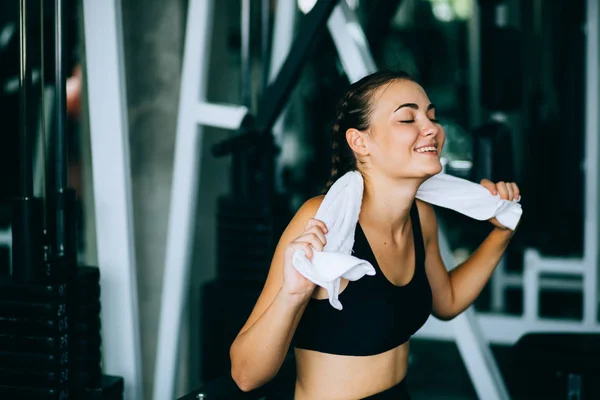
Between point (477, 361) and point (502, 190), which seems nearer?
point (502, 190)

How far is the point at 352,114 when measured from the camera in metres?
1.48

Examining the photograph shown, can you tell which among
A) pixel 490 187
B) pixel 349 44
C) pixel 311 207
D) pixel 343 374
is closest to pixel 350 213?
pixel 311 207

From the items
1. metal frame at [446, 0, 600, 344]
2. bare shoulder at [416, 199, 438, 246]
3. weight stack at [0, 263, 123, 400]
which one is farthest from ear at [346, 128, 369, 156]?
metal frame at [446, 0, 600, 344]

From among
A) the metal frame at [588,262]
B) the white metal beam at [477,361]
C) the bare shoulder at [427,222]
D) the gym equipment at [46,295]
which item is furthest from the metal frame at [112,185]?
the metal frame at [588,262]

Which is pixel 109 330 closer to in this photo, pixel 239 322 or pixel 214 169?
pixel 239 322

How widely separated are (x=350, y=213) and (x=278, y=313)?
236 millimetres

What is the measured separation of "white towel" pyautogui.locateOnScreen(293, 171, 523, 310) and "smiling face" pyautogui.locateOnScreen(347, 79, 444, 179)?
0.21ft

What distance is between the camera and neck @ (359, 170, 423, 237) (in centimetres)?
145

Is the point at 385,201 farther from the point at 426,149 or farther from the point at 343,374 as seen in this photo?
the point at 343,374

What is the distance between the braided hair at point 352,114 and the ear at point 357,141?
0.5 inches

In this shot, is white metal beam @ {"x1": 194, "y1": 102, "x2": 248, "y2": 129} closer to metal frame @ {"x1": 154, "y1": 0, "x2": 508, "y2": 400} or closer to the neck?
metal frame @ {"x1": 154, "y1": 0, "x2": 508, "y2": 400}

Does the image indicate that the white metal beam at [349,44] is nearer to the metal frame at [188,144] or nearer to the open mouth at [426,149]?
the metal frame at [188,144]

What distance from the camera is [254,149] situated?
2141 millimetres

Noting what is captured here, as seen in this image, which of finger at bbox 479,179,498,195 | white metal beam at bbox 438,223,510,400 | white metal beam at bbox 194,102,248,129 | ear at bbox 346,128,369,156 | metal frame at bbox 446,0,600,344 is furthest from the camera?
metal frame at bbox 446,0,600,344
